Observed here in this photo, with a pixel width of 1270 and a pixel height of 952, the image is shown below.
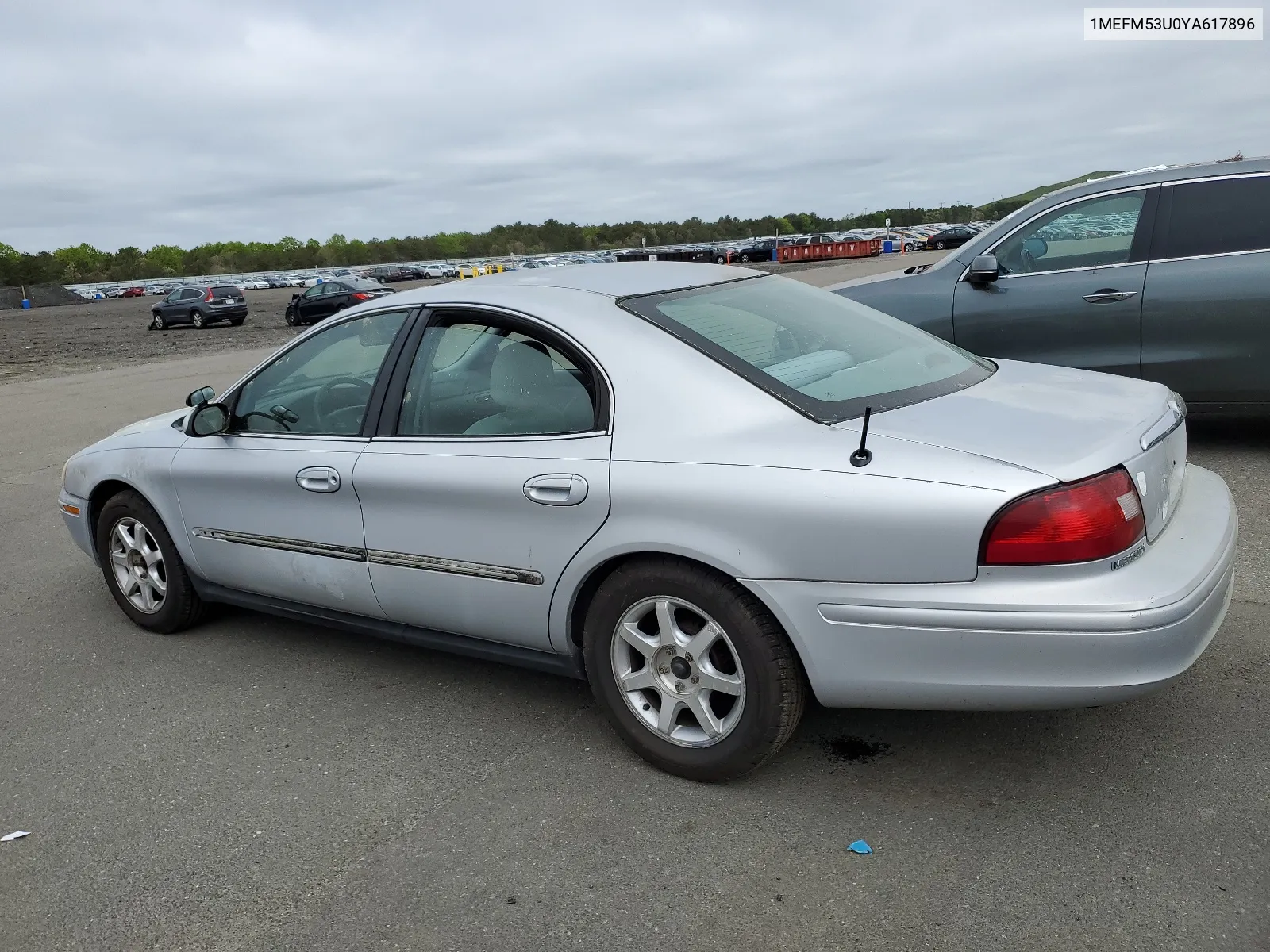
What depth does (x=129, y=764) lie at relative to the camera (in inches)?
143

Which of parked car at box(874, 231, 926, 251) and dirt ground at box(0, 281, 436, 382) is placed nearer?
dirt ground at box(0, 281, 436, 382)

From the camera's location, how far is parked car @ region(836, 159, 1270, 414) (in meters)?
6.21

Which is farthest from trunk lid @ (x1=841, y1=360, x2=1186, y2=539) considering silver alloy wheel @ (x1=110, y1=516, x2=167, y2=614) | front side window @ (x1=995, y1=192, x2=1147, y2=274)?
front side window @ (x1=995, y1=192, x2=1147, y2=274)

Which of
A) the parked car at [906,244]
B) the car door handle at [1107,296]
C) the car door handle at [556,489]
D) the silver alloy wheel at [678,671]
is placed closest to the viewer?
the silver alloy wheel at [678,671]

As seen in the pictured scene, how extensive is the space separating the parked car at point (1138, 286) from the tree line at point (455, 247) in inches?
4979

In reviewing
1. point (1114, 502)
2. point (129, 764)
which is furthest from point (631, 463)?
point (129, 764)

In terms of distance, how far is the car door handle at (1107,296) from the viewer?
6453 millimetres

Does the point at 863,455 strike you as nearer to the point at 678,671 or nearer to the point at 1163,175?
the point at 678,671

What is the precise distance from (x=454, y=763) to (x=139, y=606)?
7.15 feet

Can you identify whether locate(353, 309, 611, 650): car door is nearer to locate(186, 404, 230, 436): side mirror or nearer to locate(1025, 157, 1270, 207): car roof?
locate(186, 404, 230, 436): side mirror

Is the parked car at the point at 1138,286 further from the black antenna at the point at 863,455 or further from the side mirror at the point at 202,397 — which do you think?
the side mirror at the point at 202,397

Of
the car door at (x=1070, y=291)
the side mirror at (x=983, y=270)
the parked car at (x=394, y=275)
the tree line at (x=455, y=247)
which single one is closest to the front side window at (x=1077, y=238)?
the car door at (x=1070, y=291)

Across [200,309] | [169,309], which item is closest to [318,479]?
[200,309]

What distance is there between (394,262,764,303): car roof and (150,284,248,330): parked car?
111ft
